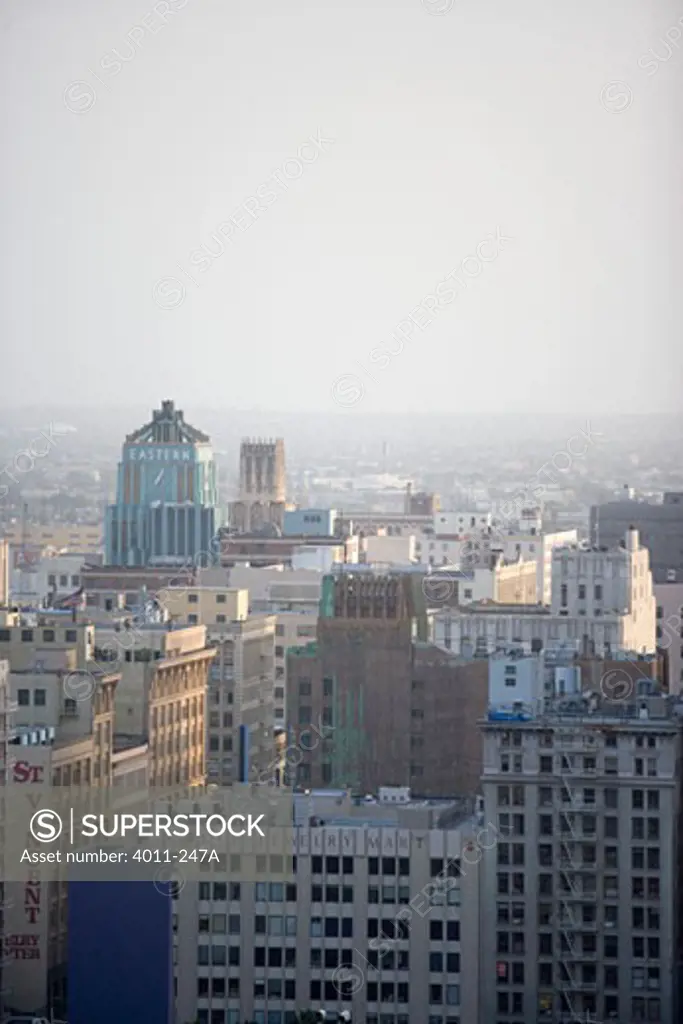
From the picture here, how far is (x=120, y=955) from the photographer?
13.6 metres

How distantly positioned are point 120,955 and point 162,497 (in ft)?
65.5

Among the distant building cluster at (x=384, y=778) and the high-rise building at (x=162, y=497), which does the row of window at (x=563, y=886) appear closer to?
the distant building cluster at (x=384, y=778)

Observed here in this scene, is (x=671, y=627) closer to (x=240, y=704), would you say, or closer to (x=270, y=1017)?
(x=240, y=704)

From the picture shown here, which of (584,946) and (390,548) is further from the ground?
(390,548)

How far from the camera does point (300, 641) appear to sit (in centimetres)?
2220

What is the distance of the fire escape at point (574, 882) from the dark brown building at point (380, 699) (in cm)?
205

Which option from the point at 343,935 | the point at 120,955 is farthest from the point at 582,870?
the point at 120,955

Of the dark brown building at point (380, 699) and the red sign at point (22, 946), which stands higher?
the dark brown building at point (380, 699)

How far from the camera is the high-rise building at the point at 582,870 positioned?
14.2 metres

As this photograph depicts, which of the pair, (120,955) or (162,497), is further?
(162,497)

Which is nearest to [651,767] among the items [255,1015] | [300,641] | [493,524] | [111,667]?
[255,1015]

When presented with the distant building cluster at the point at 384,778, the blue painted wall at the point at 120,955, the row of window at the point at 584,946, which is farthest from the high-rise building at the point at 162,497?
the blue painted wall at the point at 120,955

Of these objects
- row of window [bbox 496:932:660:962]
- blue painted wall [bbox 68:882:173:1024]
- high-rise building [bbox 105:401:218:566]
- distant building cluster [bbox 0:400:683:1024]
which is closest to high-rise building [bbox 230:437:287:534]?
high-rise building [bbox 105:401:218:566]

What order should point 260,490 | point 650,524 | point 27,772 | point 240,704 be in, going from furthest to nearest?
point 260,490, point 650,524, point 240,704, point 27,772
